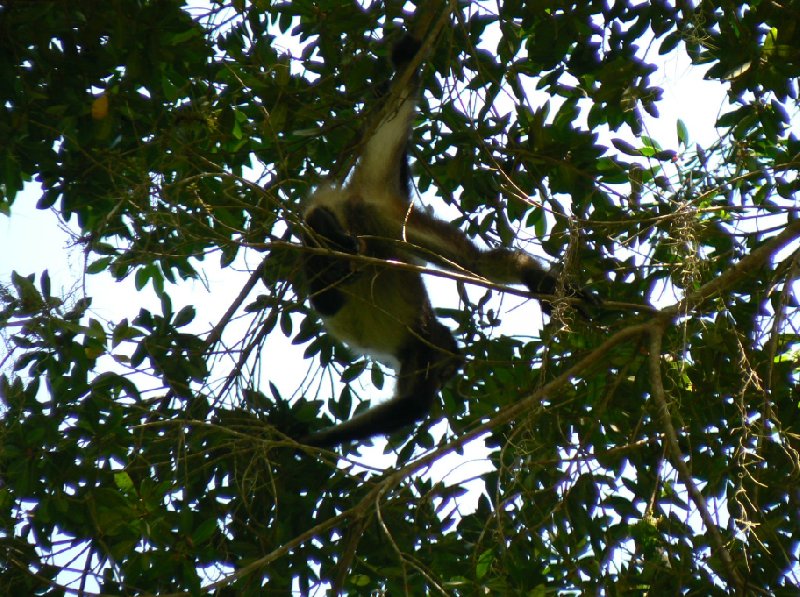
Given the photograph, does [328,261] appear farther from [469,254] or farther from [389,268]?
[469,254]

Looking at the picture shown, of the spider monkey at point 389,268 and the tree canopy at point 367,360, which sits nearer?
the tree canopy at point 367,360

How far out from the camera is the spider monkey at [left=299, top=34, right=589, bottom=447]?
15.4 feet

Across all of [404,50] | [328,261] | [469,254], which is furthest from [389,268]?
[404,50]

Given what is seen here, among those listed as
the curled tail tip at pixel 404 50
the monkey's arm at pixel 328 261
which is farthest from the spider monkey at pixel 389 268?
the curled tail tip at pixel 404 50

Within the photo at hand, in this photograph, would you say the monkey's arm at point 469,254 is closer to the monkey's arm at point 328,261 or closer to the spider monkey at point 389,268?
the spider monkey at point 389,268

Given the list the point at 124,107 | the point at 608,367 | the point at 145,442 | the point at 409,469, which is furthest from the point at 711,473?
the point at 124,107

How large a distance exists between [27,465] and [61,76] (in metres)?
1.46

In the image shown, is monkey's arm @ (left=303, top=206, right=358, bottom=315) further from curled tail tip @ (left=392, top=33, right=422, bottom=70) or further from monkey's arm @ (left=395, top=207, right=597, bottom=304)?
curled tail tip @ (left=392, top=33, right=422, bottom=70)

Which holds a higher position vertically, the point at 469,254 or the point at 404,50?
the point at 404,50

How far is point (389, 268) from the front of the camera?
463 centimetres

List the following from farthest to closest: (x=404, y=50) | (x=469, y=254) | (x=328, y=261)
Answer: (x=469, y=254)
(x=328, y=261)
(x=404, y=50)

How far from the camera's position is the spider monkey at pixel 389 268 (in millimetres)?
4688

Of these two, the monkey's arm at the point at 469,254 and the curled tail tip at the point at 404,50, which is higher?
the curled tail tip at the point at 404,50

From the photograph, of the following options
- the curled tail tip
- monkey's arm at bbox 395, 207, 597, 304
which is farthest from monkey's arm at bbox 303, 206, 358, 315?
the curled tail tip
